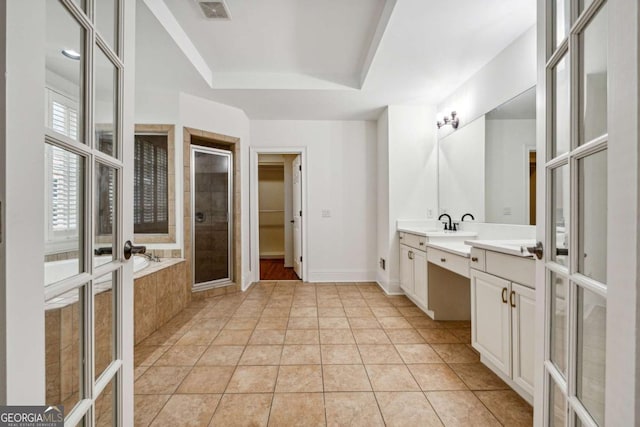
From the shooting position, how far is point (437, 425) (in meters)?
1.41

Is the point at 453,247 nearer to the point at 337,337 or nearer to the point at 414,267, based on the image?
the point at 414,267

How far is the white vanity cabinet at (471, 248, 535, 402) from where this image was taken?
59.1 inches

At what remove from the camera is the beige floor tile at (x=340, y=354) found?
200 centimetres

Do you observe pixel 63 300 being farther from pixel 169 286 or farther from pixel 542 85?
pixel 169 286

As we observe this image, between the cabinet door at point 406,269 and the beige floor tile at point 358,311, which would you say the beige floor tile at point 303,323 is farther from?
the cabinet door at point 406,269

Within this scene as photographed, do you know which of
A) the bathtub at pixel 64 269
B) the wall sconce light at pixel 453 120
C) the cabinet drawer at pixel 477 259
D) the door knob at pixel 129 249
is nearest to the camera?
the bathtub at pixel 64 269

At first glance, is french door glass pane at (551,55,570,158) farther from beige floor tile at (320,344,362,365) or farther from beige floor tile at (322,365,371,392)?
beige floor tile at (320,344,362,365)

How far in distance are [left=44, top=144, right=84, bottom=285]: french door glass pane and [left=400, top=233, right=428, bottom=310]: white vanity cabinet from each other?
2.68 metres

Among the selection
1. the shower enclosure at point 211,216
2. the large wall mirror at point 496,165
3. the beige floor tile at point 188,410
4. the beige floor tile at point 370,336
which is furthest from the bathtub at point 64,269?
the shower enclosure at point 211,216

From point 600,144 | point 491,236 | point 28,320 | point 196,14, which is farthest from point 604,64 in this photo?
point 196,14

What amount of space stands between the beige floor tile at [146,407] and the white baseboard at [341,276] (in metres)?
2.69

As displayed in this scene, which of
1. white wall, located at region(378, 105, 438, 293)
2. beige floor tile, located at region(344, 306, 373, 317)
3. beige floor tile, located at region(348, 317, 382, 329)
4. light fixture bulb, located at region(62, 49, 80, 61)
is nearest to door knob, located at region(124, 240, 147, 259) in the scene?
light fixture bulb, located at region(62, 49, 80, 61)

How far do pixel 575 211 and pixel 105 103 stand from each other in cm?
136

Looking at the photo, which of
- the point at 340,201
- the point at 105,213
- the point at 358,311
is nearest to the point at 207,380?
Answer: the point at 105,213
